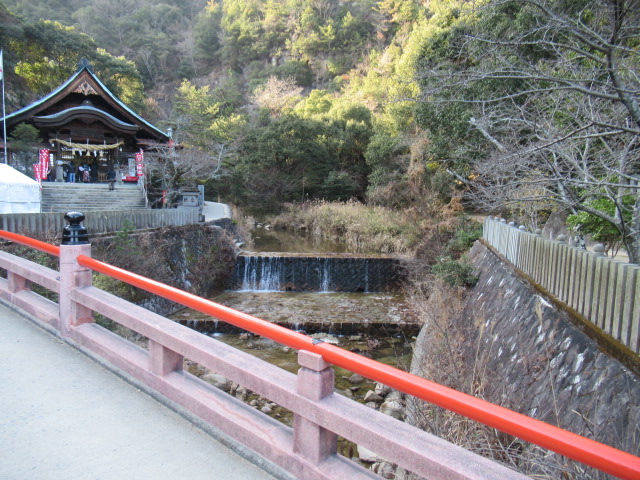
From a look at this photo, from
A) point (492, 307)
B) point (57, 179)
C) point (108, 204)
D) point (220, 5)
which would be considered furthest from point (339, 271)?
point (220, 5)

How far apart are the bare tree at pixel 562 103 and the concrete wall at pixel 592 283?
2.18 ft

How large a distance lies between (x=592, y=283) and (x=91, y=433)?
13.5 ft

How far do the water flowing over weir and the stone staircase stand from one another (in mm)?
7402

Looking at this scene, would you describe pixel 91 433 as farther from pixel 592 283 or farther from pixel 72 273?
pixel 592 283

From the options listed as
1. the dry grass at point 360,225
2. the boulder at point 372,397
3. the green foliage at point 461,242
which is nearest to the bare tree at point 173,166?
the dry grass at point 360,225

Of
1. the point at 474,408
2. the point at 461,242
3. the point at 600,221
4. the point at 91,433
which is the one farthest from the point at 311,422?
the point at 461,242

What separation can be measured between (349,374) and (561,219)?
748 cm

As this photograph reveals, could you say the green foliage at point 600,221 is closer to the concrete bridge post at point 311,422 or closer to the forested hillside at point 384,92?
the forested hillside at point 384,92

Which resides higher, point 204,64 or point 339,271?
point 204,64

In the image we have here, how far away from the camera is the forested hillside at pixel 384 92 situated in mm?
4980

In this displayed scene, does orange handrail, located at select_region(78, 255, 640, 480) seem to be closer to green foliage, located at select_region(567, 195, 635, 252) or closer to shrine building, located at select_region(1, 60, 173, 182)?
green foliage, located at select_region(567, 195, 635, 252)

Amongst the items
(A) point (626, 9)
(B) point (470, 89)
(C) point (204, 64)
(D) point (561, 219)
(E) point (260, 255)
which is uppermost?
(C) point (204, 64)

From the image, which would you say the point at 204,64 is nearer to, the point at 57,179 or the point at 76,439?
the point at 57,179

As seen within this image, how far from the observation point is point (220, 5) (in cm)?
6244
